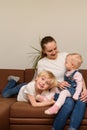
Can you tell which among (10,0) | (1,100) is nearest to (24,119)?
(1,100)

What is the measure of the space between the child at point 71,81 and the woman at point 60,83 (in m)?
0.05

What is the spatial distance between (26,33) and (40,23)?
10.0 inches

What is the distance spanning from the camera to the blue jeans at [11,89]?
3551 mm

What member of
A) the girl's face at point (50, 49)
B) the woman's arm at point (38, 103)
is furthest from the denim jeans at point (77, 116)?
the girl's face at point (50, 49)

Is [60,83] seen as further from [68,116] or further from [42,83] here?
[68,116]

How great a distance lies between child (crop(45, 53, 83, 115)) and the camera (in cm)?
288

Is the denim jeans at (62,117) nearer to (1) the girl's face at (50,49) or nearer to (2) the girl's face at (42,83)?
(2) the girl's face at (42,83)

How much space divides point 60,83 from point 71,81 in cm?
14

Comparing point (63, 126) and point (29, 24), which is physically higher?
point (29, 24)

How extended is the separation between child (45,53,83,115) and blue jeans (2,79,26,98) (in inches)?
26.5

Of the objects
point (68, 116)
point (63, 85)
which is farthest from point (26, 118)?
point (63, 85)

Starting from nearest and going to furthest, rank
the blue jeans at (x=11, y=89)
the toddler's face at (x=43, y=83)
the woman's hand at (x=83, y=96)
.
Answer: the woman's hand at (x=83, y=96)
the toddler's face at (x=43, y=83)
the blue jeans at (x=11, y=89)

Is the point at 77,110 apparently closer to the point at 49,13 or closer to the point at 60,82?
the point at 60,82

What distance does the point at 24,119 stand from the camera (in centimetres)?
294
